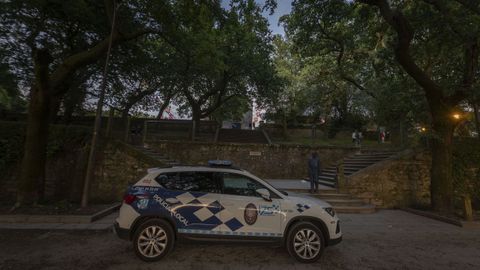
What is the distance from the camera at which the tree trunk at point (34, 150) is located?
8469 mm

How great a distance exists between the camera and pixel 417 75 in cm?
939

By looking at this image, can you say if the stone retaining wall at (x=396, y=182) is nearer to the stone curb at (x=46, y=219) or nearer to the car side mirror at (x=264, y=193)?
the car side mirror at (x=264, y=193)

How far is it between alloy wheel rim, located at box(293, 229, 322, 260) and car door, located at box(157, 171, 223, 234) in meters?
1.52

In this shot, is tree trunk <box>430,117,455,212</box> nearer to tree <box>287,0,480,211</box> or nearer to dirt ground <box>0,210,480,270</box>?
tree <box>287,0,480,211</box>

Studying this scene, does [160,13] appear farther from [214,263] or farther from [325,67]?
[325,67]

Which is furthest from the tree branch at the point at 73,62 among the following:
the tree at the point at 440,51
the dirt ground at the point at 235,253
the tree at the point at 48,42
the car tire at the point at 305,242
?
the tree at the point at 440,51

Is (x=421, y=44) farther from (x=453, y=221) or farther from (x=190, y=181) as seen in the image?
(x=190, y=181)

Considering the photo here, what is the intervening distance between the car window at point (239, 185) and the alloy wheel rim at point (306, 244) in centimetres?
110

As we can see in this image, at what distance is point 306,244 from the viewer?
202 inches

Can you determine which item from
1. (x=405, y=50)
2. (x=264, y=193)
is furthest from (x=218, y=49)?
(x=264, y=193)

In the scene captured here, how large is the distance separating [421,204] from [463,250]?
583 cm

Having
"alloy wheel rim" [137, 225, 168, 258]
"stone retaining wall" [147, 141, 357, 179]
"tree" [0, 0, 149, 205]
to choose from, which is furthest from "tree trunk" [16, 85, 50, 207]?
"stone retaining wall" [147, 141, 357, 179]

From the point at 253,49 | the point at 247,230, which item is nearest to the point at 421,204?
the point at 247,230

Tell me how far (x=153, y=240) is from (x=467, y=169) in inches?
501
